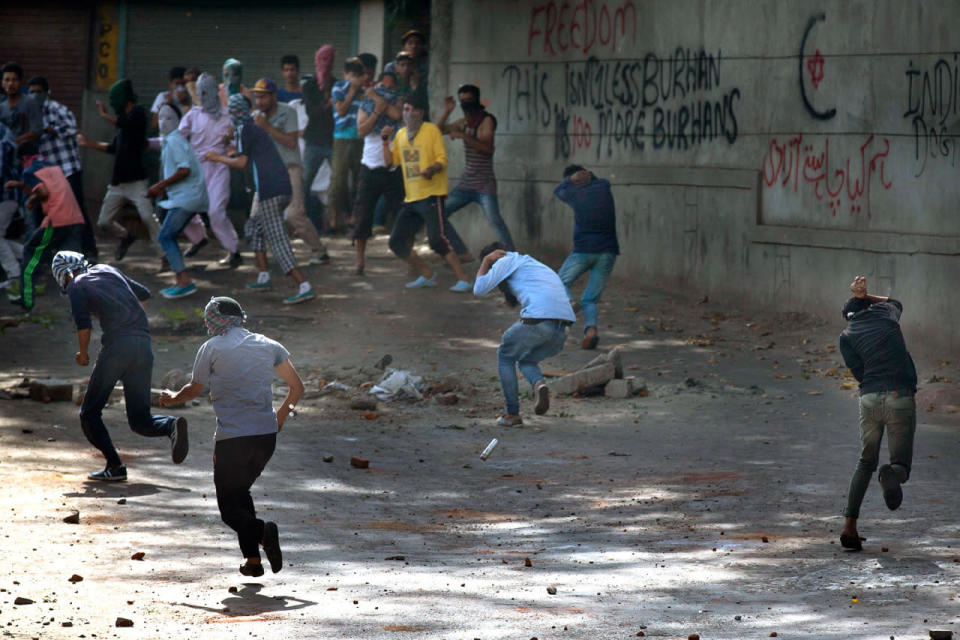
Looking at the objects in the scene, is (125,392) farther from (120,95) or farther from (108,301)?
(120,95)

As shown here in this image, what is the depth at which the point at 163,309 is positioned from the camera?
49.2ft

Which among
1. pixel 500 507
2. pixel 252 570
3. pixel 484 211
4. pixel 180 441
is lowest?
pixel 500 507

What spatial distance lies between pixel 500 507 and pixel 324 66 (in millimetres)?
10006

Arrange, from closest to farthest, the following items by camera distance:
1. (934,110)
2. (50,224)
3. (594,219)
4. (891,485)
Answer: (891,485) < (934,110) < (594,219) < (50,224)

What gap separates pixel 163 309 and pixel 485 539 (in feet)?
25.2

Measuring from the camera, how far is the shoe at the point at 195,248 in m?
16.1

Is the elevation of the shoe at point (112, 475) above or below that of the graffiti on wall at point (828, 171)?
below

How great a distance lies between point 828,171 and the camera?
1428 centimetres

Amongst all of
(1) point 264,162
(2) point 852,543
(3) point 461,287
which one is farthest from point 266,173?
(2) point 852,543

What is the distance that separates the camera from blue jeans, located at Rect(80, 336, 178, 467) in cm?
922

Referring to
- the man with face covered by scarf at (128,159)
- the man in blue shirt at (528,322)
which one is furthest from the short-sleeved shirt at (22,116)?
the man in blue shirt at (528,322)

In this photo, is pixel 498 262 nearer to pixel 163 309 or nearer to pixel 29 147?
pixel 163 309

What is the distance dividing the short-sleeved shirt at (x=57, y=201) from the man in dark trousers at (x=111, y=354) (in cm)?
523

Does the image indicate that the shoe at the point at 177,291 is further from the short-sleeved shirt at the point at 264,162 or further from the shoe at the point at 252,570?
the shoe at the point at 252,570
